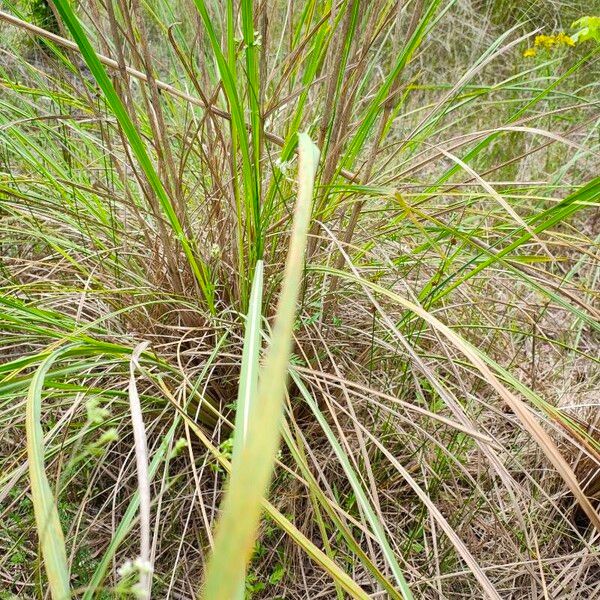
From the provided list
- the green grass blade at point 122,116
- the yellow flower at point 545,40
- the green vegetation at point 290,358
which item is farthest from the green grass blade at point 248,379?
the yellow flower at point 545,40

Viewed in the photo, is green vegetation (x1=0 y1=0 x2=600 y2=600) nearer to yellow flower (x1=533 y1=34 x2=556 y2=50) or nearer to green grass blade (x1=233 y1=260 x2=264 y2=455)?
green grass blade (x1=233 y1=260 x2=264 y2=455)

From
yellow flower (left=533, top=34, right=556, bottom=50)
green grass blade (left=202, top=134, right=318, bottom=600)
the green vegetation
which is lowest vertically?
the green vegetation

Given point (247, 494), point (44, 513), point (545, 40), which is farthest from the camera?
point (545, 40)

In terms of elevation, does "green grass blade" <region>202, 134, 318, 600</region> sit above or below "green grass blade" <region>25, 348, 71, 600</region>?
above

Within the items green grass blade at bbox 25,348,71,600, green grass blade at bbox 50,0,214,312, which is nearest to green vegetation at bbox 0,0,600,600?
green grass blade at bbox 50,0,214,312

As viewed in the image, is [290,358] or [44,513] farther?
[290,358]

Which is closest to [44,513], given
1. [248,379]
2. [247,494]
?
[248,379]

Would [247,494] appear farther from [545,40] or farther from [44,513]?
[545,40]

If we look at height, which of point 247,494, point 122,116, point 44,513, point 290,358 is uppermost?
point 122,116

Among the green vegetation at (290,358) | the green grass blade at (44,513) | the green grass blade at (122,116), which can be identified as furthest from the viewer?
the green vegetation at (290,358)

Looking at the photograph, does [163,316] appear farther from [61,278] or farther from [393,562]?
[393,562]

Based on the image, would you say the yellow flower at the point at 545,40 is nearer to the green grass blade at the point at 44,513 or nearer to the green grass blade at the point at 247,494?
the green grass blade at the point at 44,513
